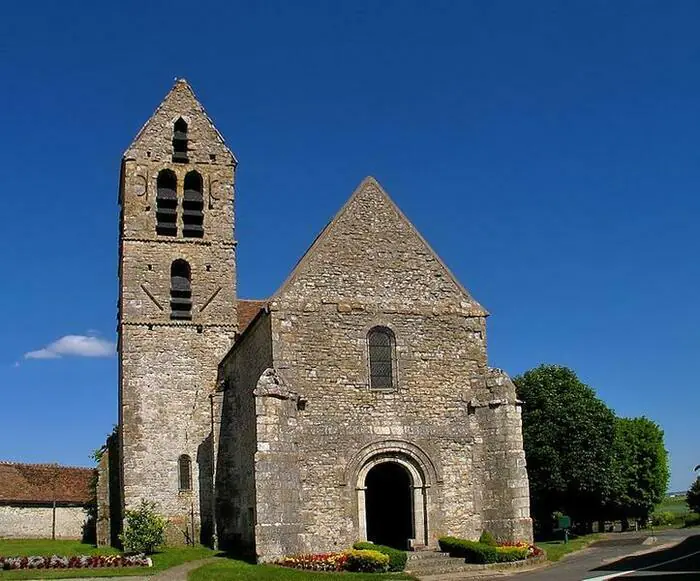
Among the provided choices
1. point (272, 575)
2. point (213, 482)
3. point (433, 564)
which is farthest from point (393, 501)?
point (213, 482)

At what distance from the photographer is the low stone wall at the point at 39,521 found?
41219 millimetres

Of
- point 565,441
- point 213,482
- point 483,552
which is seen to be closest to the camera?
point 483,552

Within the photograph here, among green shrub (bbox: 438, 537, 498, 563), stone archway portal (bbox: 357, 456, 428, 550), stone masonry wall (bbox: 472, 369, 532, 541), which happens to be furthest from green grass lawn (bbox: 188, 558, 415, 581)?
stone masonry wall (bbox: 472, 369, 532, 541)

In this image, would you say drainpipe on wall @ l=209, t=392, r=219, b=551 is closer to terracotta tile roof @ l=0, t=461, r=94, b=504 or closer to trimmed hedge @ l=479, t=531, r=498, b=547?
trimmed hedge @ l=479, t=531, r=498, b=547

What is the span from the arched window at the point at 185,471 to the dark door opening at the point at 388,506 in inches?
318

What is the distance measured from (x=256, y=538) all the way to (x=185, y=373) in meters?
11.0

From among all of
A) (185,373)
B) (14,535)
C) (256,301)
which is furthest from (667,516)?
(14,535)

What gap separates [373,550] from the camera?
843 inches

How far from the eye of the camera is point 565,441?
34969 mm

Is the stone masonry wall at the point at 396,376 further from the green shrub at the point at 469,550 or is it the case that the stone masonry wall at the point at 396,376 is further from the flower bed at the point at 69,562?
the flower bed at the point at 69,562

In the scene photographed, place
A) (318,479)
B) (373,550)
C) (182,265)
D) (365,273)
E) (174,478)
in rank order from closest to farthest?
(373,550) → (318,479) → (365,273) → (174,478) → (182,265)

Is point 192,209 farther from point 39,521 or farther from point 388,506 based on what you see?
point 39,521

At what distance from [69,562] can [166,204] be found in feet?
49.4

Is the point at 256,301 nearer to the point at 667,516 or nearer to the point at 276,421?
the point at 276,421
